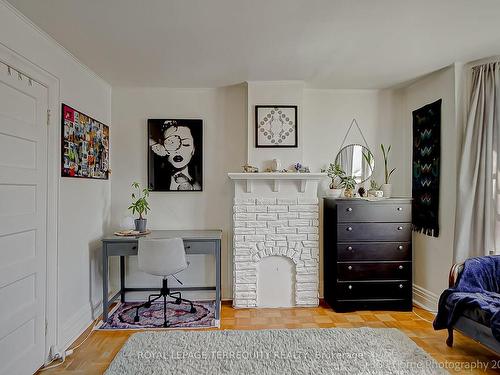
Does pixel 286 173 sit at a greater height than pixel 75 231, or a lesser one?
greater

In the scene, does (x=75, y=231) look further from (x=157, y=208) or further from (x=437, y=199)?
(x=437, y=199)

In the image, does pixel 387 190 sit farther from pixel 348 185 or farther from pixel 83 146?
pixel 83 146

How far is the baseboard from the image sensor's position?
3365 millimetres

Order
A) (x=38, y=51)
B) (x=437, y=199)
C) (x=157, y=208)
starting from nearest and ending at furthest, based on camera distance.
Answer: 1. (x=38, y=51)
2. (x=437, y=199)
3. (x=157, y=208)

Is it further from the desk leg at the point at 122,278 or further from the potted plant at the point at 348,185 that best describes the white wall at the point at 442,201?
the desk leg at the point at 122,278

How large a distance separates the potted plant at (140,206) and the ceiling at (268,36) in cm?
124

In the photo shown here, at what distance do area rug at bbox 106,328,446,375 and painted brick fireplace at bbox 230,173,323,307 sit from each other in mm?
686

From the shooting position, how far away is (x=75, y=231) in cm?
291

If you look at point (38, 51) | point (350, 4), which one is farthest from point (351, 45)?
point (38, 51)

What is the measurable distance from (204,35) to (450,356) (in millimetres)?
3123

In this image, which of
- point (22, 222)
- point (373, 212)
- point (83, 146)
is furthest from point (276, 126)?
point (22, 222)

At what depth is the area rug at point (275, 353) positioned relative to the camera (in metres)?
2.30

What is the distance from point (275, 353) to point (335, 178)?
6.89 ft

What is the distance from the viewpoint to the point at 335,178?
3.84 m
